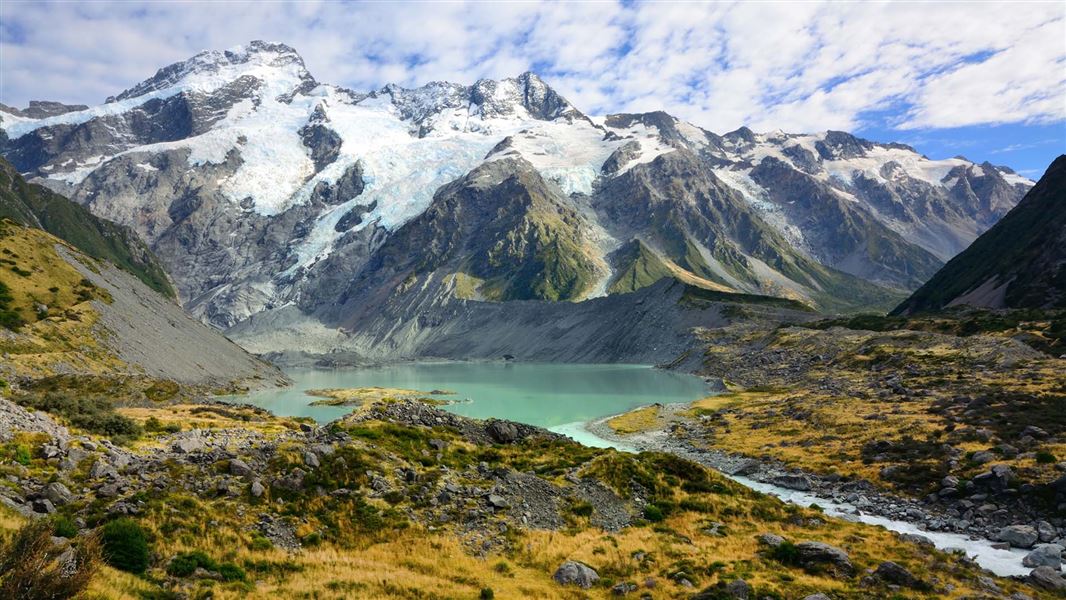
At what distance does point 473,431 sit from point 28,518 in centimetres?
2532

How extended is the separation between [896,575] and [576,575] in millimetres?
12338

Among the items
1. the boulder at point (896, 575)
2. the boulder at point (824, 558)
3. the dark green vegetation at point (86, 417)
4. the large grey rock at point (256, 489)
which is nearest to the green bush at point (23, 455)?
the large grey rock at point (256, 489)

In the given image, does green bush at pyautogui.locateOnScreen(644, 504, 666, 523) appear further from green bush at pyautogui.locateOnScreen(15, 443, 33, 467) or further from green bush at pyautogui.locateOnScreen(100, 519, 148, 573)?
green bush at pyautogui.locateOnScreen(15, 443, 33, 467)

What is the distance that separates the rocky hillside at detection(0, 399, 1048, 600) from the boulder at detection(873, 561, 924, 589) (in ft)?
0.24

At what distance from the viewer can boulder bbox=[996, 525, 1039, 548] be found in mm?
31016

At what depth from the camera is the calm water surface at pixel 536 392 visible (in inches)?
4085

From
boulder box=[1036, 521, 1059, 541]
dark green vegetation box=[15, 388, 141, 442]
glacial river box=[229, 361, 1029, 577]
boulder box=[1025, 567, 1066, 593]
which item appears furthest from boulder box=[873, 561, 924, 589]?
dark green vegetation box=[15, 388, 141, 442]

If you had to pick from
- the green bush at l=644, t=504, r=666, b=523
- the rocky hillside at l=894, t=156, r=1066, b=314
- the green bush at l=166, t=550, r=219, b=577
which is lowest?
the green bush at l=644, t=504, r=666, b=523

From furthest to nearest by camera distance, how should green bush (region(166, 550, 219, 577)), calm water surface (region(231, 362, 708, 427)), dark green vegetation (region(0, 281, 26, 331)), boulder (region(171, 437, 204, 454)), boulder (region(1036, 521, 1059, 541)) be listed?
calm water surface (region(231, 362, 708, 427)) < dark green vegetation (region(0, 281, 26, 331)) < boulder (region(1036, 521, 1059, 541)) < boulder (region(171, 437, 204, 454)) < green bush (region(166, 550, 219, 577))

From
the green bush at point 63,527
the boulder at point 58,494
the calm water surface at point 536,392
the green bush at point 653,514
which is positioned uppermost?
the boulder at point 58,494

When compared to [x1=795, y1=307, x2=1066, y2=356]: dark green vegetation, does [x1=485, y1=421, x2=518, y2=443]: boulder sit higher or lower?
lower

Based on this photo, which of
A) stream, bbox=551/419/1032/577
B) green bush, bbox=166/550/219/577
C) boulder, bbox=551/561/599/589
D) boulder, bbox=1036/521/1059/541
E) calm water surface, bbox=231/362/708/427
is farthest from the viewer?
calm water surface, bbox=231/362/708/427

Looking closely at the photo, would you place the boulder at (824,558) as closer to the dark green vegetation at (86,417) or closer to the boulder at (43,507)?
the boulder at (43,507)

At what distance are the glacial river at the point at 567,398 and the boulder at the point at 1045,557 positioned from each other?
1.55ft
